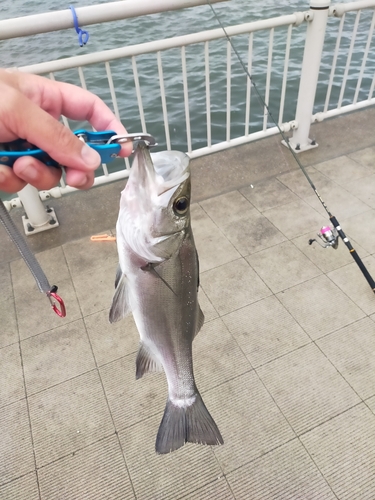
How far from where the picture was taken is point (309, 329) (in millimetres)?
3232

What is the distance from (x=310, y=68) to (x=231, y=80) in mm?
4572

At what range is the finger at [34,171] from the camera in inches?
52.7

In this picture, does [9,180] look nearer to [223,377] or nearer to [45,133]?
[45,133]

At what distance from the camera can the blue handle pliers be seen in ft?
4.40

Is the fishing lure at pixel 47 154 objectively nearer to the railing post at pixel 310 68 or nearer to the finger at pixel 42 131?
the finger at pixel 42 131

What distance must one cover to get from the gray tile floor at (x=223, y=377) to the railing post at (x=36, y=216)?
7.8 inches

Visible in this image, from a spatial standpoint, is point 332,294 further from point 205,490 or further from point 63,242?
point 63,242

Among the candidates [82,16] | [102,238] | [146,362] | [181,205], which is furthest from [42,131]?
[102,238]

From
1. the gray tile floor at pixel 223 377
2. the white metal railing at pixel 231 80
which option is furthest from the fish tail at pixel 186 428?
the white metal railing at pixel 231 80

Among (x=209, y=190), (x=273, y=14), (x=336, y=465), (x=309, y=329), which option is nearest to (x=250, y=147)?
(x=209, y=190)

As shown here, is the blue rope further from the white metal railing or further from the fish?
the fish

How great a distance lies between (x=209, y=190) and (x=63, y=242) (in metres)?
1.86

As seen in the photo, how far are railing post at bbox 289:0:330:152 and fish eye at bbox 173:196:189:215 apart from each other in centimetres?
392

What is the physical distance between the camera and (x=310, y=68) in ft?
15.4
